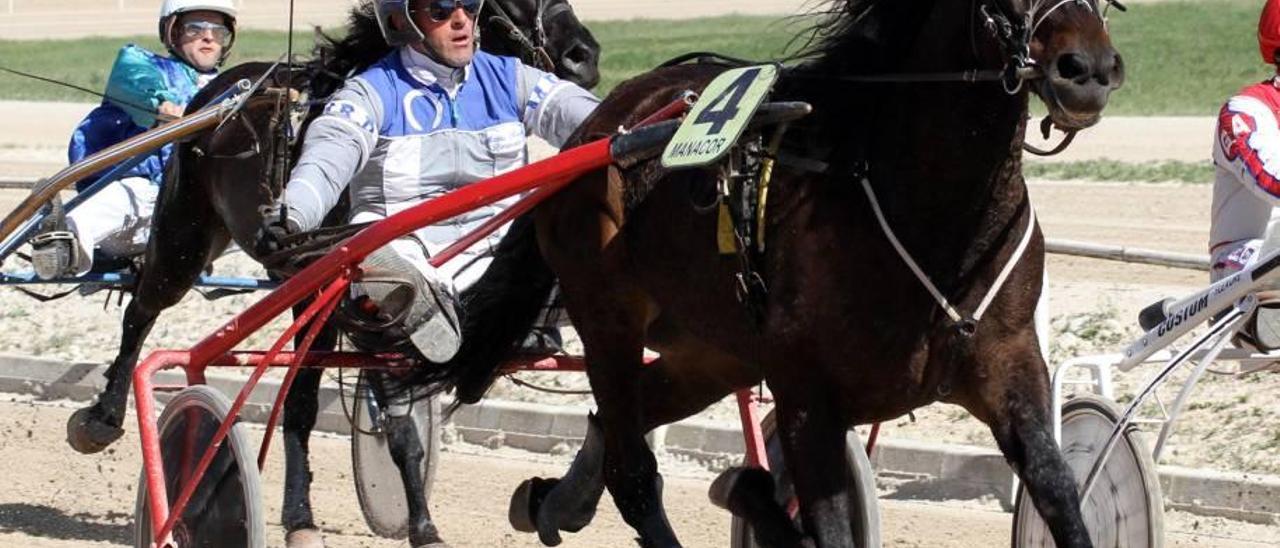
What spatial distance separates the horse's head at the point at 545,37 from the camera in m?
6.97

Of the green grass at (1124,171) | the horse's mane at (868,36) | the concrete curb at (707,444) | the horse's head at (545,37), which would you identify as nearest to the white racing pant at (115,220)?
the concrete curb at (707,444)

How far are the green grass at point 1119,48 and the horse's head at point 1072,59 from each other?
1870 centimetres

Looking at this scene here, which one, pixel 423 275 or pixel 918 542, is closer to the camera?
pixel 423 275

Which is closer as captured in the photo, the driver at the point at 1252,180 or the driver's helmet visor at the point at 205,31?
the driver at the point at 1252,180

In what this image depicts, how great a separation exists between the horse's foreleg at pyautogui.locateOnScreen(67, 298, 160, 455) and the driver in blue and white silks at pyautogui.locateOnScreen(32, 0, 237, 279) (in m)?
0.27

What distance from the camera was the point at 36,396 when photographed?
10180mm

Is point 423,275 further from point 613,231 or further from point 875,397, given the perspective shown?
point 875,397

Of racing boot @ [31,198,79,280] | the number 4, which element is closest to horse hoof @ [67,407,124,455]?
racing boot @ [31,198,79,280]

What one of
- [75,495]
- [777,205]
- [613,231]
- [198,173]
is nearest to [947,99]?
[777,205]

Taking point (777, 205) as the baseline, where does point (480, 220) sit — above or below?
below

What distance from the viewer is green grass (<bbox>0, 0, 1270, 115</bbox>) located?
1000 inches

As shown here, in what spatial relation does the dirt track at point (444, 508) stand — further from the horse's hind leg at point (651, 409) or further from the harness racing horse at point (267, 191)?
the horse's hind leg at point (651, 409)

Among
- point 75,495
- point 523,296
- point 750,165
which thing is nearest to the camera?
point 750,165

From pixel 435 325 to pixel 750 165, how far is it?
1167 mm
